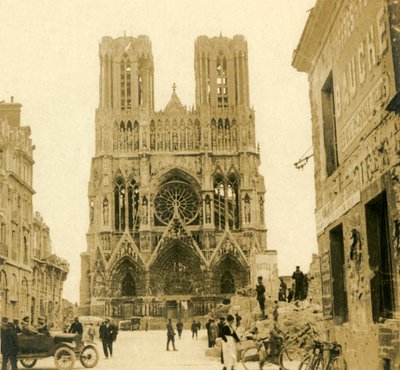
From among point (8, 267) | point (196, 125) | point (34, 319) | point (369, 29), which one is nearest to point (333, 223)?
point (369, 29)

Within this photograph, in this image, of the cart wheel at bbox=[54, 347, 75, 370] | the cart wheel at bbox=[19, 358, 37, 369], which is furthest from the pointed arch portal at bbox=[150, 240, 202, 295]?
the cart wheel at bbox=[54, 347, 75, 370]

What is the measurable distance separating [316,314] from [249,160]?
34800 millimetres

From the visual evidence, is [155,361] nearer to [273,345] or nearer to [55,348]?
[55,348]

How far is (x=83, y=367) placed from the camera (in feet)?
64.2

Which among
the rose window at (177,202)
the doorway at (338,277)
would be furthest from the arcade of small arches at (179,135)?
the doorway at (338,277)

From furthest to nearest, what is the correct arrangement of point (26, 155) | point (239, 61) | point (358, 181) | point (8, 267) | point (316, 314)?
point (239, 61), point (26, 155), point (8, 267), point (316, 314), point (358, 181)

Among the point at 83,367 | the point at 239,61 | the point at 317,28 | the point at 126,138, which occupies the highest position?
the point at 239,61

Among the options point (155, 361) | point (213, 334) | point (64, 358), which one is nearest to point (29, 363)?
point (64, 358)

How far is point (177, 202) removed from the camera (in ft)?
188

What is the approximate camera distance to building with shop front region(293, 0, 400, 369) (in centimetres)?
1052

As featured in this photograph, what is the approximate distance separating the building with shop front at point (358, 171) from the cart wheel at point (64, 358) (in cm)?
656

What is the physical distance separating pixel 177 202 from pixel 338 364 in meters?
44.0

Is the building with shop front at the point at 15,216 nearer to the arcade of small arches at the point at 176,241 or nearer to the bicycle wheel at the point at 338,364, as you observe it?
the arcade of small arches at the point at 176,241

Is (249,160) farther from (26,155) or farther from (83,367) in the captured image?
(83,367)
